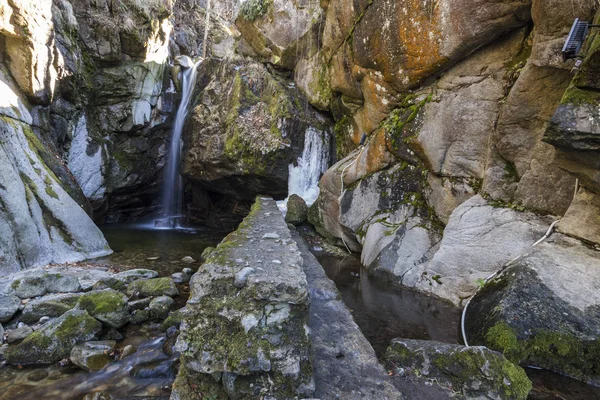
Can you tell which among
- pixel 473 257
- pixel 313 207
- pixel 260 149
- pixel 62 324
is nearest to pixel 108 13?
pixel 260 149

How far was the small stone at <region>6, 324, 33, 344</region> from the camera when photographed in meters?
5.02

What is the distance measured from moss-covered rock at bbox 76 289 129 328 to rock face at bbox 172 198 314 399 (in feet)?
11.7

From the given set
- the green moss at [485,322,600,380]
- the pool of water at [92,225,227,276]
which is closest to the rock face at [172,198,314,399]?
the green moss at [485,322,600,380]

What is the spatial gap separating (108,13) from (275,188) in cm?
1222

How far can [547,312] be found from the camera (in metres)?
4.61

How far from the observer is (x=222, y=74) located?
1709 centimetres

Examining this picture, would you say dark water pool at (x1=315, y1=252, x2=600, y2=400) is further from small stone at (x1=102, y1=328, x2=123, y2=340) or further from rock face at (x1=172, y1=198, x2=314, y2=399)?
small stone at (x1=102, y1=328, x2=123, y2=340)

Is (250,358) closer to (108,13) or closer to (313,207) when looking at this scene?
(313,207)

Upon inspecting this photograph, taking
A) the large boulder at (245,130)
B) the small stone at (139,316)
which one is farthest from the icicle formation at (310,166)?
the small stone at (139,316)

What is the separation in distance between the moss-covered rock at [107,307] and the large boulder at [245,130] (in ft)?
31.8

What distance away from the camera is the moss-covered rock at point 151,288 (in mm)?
6980

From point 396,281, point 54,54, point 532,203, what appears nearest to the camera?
point 532,203

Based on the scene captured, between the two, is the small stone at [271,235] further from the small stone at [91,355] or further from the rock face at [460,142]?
the rock face at [460,142]

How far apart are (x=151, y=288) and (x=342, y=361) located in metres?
5.32
